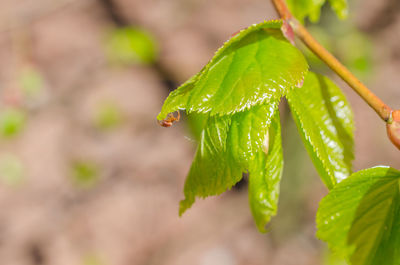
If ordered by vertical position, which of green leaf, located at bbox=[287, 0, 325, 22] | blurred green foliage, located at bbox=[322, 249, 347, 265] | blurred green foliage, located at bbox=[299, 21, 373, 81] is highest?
green leaf, located at bbox=[287, 0, 325, 22]

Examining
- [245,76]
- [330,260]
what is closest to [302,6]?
[245,76]

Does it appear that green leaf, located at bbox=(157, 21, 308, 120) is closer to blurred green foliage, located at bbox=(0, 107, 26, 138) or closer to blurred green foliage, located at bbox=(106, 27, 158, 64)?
blurred green foliage, located at bbox=(0, 107, 26, 138)

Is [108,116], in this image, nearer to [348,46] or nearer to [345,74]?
[348,46]

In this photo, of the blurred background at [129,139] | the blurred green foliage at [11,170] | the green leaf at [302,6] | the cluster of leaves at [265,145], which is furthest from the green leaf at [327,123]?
the blurred green foliage at [11,170]

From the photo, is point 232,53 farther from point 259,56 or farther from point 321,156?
point 321,156

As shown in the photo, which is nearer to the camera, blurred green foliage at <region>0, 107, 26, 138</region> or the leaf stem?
the leaf stem

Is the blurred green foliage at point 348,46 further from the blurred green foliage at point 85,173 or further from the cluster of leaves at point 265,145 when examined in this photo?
the cluster of leaves at point 265,145

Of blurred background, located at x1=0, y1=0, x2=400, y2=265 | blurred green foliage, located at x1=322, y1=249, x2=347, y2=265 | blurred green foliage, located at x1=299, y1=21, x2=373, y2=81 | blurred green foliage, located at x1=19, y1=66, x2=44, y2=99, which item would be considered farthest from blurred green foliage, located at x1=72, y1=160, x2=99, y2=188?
blurred green foliage, located at x1=299, y1=21, x2=373, y2=81
